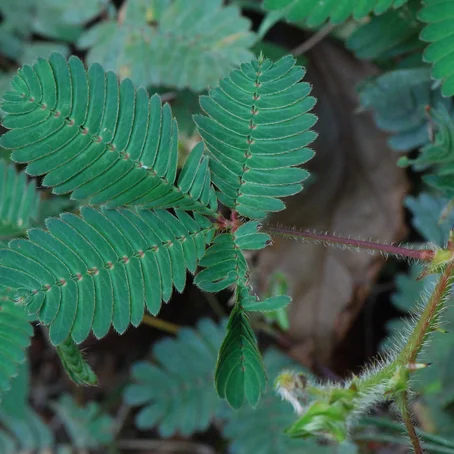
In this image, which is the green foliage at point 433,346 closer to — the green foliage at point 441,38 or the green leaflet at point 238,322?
the green foliage at point 441,38

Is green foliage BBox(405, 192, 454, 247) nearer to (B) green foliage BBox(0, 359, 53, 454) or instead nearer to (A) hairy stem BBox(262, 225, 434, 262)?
(A) hairy stem BBox(262, 225, 434, 262)

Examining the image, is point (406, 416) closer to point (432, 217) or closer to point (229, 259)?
point (229, 259)

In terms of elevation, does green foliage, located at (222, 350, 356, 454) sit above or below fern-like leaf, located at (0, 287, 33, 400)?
below

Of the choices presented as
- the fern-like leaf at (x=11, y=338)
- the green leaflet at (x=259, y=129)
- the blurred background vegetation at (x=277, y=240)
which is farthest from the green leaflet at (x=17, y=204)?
the green leaflet at (x=259, y=129)

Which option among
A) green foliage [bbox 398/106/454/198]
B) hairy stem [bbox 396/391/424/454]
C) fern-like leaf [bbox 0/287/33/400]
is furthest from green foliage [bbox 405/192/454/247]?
fern-like leaf [bbox 0/287/33/400]

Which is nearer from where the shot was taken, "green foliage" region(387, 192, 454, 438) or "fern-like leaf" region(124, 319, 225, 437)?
"green foliage" region(387, 192, 454, 438)

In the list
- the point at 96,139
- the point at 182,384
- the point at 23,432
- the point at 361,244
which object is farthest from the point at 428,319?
the point at 23,432

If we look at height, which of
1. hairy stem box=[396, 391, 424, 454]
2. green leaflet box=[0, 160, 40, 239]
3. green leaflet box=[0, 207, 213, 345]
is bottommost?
hairy stem box=[396, 391, 424, 454]

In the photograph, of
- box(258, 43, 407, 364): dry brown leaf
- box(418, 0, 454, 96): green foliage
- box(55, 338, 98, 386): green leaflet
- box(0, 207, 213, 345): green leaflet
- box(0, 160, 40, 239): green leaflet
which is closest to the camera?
box(0, 207, 213, 345): green leaflet
